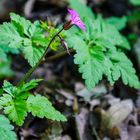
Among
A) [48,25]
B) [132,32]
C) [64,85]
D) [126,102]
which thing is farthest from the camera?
[132,32]

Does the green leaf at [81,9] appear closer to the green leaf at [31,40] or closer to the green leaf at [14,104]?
the green leaf at [31,40]

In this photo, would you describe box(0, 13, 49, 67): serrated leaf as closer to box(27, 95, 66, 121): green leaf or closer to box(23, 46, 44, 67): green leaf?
box(23, 46, 44, 67): green leaf

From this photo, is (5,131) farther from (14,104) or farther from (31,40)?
(31,40)

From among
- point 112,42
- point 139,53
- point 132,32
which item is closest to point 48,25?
Result: point 112,42

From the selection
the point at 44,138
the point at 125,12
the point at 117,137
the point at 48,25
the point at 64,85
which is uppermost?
the point at 125,12

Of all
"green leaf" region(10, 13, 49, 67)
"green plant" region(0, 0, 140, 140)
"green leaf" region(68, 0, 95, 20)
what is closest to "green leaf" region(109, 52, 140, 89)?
"green plant" region(0, 0, 140, 140)

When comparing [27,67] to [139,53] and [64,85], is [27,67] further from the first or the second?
[139,53]

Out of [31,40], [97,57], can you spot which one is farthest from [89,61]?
[31,40]

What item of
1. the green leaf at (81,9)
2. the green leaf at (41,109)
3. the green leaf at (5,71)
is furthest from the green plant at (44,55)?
the green leaf at (81,9)
